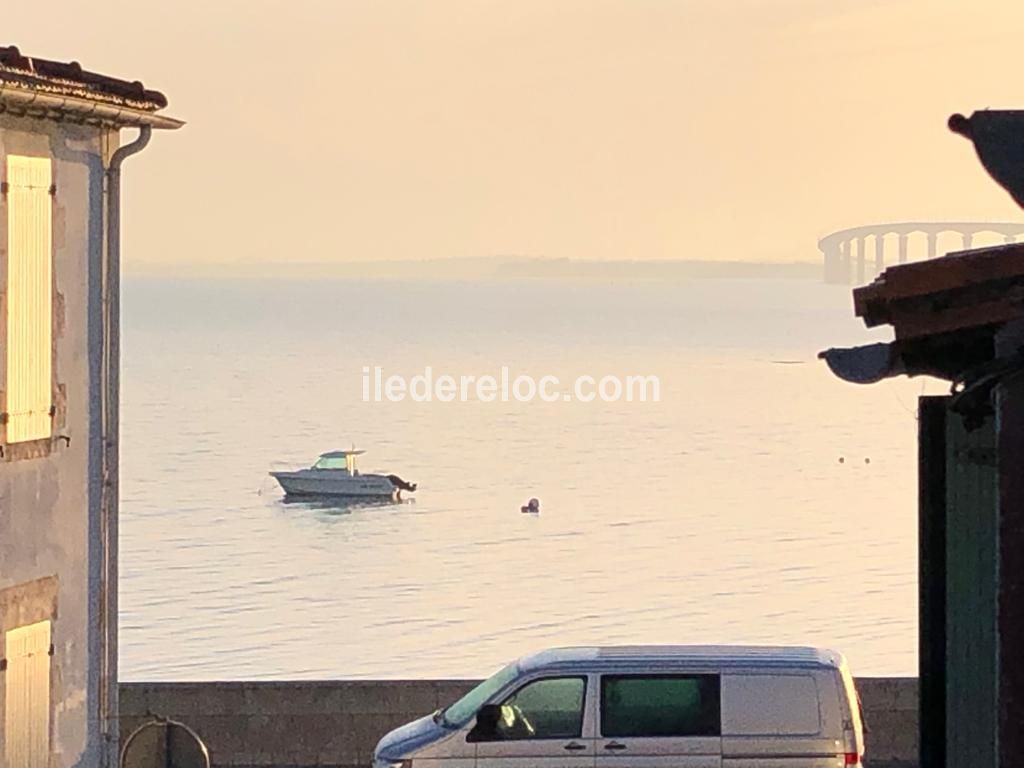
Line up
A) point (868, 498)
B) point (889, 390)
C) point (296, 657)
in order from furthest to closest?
point (889, 390) → point (868, 498) → point (296, 657)

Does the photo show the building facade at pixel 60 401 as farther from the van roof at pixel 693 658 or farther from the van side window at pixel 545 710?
the van roof at pixel 693 658

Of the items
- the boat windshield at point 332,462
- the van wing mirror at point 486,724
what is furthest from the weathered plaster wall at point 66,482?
the boat windshield at point 332,462

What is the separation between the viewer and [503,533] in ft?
283

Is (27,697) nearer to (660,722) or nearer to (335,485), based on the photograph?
(660,722)

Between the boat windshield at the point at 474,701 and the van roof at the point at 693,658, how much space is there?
0.15 m

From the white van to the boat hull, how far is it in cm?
7806

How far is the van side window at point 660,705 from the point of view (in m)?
16.5

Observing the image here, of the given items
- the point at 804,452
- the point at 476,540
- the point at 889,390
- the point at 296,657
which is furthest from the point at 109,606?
the point at 889,390

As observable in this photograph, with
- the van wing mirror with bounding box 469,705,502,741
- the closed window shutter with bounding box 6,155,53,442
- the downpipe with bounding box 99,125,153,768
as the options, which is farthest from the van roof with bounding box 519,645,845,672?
the closed window shutter with bounding box 6,155,53,442

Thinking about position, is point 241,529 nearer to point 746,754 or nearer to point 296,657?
point 296,657

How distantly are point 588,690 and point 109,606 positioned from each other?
12.0 feet

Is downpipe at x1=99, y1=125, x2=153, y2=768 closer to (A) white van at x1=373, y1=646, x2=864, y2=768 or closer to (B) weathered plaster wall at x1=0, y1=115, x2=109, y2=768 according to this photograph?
(B) weathered plaster wall at x1=0, y1=115, x2=109, y2=768

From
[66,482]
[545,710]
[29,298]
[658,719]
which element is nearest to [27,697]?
[66,482]

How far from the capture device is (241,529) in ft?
287
